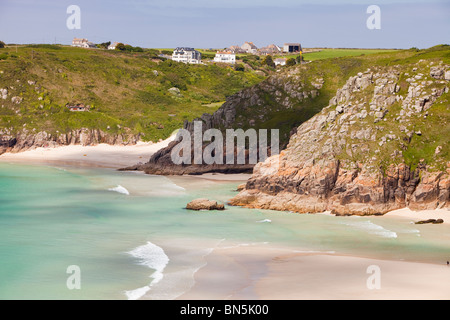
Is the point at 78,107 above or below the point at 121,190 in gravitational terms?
above

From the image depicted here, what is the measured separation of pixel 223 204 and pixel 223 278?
2486cm

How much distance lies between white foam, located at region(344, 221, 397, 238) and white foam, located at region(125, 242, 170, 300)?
54.5ft

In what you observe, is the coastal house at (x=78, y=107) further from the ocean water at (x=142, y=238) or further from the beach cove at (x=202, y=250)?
the beach cove at (x=202, y=250)

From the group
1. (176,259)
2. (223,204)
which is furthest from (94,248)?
(223,204)

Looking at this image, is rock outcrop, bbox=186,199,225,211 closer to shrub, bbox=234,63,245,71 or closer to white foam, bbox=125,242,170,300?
white foam, bbox=125,242,170,300

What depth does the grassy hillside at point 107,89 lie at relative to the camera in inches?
4690

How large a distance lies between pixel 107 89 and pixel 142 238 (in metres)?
100

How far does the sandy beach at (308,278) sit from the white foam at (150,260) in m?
2.27

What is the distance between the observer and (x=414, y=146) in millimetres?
56906

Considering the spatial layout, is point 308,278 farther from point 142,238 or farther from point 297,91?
point 297,91

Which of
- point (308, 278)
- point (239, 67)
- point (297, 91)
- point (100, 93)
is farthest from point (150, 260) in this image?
point (239, 67)

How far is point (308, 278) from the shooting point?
111 feet

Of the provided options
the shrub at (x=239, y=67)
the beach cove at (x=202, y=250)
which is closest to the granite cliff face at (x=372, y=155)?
the beach cove at (x=202, y=250)
